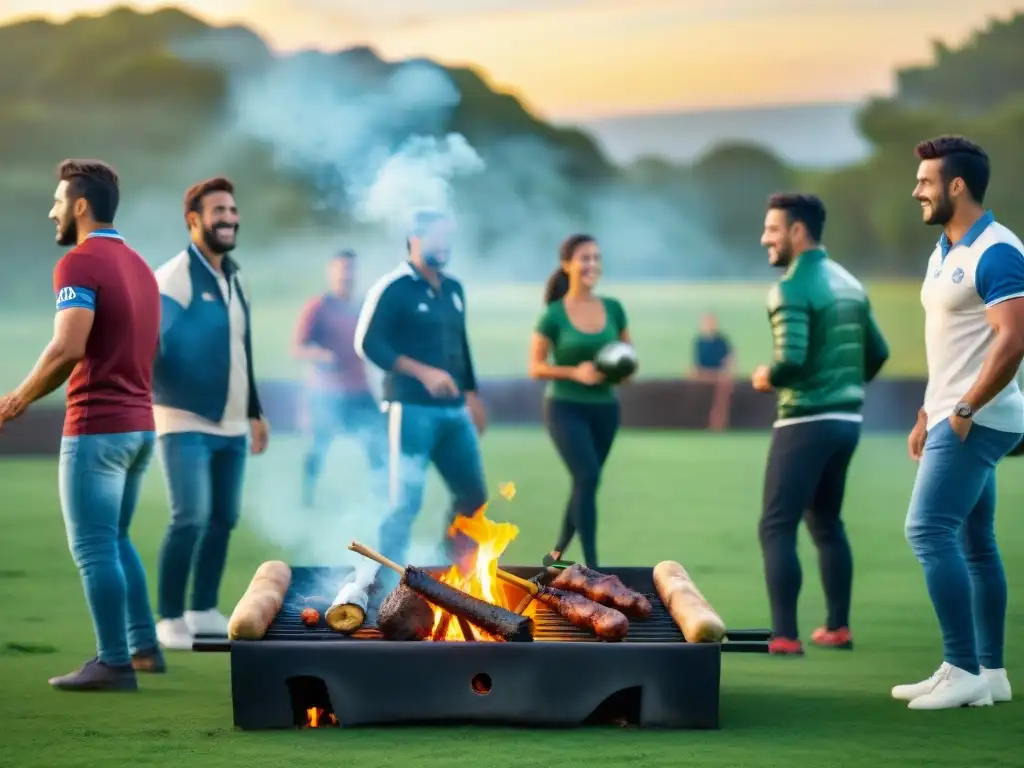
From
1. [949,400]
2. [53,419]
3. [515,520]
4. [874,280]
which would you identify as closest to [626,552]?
[515,520]

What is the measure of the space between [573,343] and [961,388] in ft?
10.1

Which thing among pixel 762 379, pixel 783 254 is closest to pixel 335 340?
pixel 783 254

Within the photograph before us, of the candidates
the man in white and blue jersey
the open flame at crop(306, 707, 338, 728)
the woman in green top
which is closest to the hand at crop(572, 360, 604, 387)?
the woman in green top

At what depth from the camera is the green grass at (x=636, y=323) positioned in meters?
31.2

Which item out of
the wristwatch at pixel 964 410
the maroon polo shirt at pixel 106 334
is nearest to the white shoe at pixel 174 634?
the maroon polo shirt at pixel 106 334

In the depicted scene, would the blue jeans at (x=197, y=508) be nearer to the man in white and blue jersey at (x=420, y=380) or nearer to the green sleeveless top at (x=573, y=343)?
the man in white and blue jersey at (x=420, y=380)

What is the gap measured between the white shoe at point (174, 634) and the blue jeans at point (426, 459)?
0.96 metres

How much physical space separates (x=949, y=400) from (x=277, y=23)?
29370 mm

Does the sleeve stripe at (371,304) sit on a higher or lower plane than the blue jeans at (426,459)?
higher

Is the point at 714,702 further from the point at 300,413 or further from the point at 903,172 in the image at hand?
the point at 903,172

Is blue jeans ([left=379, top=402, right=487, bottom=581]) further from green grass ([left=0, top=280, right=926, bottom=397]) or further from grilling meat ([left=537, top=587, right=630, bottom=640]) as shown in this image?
green grass ([left=0, top=280, right=926, bottom=397])

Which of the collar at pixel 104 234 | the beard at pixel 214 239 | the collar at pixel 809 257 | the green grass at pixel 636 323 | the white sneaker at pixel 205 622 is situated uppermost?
the green grass at pixel 636 323

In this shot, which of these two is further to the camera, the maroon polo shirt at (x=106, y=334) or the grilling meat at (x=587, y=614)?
the maroon polo shirt at (x=106, y=334)

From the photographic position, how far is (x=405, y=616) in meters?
5.40
